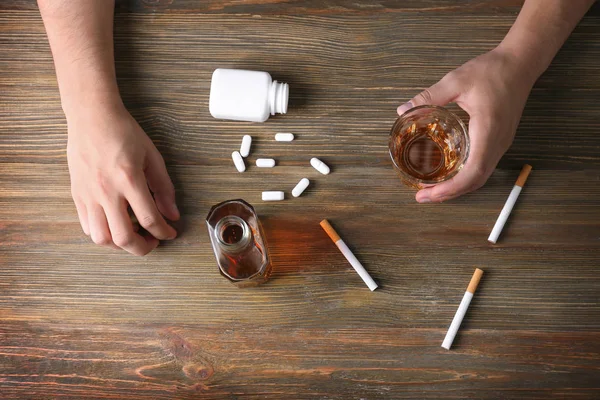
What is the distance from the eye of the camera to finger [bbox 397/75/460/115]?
91 centimetres

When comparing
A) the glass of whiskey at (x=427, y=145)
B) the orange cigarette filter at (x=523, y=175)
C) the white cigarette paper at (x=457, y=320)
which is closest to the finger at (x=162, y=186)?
the glass of whiskey at (x=427, y=145)

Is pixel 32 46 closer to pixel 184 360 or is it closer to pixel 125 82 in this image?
pixel 125 82

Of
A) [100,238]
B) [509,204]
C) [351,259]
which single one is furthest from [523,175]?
[100,238]

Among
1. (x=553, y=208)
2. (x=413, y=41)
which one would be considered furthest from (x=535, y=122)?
(x=413, y=41)

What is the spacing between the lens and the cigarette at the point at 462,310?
947 millimetres

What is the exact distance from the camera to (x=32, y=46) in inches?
40.8

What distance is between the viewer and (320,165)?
0.99 metres

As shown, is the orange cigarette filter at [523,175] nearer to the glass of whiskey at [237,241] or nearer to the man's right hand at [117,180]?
the glass of whiskey at [237,241]

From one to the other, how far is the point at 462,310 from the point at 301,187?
0.40 metres

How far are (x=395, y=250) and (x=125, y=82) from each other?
2.17 feet

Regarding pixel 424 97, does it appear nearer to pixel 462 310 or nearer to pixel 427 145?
pixel 427 145

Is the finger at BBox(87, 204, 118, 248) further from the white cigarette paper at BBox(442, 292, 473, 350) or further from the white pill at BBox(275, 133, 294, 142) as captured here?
the white cigarette paper at BBox(442, 292, 473, 350)

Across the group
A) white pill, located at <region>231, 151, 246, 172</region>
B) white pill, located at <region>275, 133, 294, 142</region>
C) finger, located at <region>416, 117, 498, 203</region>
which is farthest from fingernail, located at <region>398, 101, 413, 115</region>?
white pill, located at <region>231, 151, 246, 172</region>

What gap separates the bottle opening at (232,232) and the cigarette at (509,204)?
486mm
